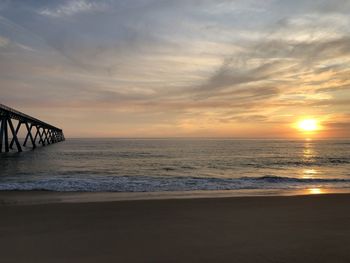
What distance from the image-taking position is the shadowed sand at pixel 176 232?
4801 mm

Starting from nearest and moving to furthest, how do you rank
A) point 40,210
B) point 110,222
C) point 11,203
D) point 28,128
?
point 110,222 → point 40,210 → point 11,203 → point 28,128

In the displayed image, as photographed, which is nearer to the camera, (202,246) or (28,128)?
(202,246)

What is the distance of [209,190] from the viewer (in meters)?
13.0

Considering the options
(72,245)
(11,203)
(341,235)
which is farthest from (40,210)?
(341,235)

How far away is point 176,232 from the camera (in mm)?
6008

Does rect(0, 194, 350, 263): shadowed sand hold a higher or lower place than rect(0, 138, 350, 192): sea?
higher

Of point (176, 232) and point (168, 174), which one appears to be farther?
point (168, 174)

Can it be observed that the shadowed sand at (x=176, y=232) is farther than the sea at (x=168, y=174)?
No

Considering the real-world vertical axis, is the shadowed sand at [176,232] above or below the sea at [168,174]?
above

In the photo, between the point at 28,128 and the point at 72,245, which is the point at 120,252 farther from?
the point at 28,128

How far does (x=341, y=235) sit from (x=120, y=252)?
4.02m

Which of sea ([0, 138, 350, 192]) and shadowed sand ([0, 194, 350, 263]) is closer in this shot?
shadowed sand ([0, 194, 350, 263])

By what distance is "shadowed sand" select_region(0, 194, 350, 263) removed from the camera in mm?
4801

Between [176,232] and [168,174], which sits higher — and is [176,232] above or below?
above
